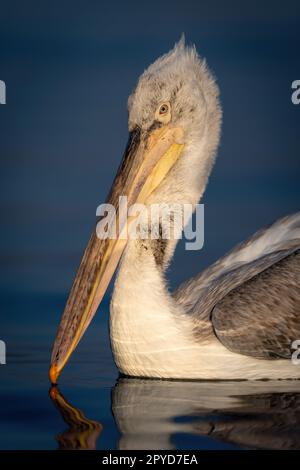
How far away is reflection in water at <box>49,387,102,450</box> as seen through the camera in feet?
16.7

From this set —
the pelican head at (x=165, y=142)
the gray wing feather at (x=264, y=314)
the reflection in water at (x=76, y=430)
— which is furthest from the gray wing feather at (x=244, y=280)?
the reflection in water at (x=76, y=430)

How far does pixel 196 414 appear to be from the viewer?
18.6 feet

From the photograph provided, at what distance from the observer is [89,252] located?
6688 mm

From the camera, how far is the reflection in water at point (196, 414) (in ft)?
16.9

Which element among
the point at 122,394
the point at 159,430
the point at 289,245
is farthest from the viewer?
the point at 289,245

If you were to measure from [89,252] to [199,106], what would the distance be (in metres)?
1.14

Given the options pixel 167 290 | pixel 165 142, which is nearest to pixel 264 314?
pixel 167 290

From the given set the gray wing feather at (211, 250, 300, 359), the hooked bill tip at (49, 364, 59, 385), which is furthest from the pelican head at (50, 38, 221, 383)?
the gray wing feather at (211, 250, 300, 359)

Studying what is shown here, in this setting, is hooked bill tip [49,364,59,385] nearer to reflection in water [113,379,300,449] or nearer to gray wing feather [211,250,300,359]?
reflection in water [113,379,300,449]

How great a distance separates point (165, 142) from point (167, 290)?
0.91 meters

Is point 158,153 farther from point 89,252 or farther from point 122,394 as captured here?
point 122,394

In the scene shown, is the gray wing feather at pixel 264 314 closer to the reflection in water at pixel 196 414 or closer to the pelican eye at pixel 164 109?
the reflection in water at pixel 196 414

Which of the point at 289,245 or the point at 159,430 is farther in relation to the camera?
the point at 289,245
